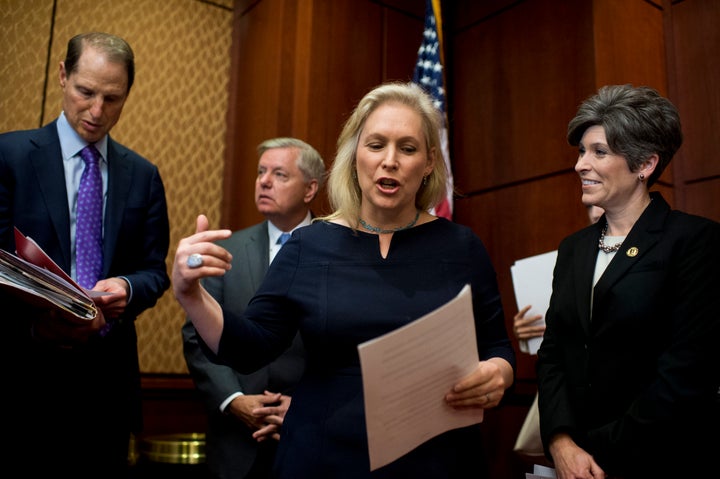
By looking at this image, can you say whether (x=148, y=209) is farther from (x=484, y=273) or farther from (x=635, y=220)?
(x=635, y=220)

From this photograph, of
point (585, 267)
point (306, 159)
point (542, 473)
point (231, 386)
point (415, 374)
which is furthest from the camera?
point (306, 159)

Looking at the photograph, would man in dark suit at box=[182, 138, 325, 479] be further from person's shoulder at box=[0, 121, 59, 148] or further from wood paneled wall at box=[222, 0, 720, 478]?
wood paneled wall at box=[222, 0, 720, 478]

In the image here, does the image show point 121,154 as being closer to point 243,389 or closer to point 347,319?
point 243,389

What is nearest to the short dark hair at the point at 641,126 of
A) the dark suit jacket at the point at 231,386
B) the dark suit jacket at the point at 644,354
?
the dark suit jacket at the point at 644,354

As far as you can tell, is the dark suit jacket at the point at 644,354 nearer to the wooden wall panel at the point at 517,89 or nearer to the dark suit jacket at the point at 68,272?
the dark suit jacket at the point at 68,272

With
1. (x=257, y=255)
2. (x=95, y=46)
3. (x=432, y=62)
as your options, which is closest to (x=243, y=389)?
(x=257, y=255)

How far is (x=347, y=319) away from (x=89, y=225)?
112 cm

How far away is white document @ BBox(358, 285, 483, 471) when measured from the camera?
1059 mm

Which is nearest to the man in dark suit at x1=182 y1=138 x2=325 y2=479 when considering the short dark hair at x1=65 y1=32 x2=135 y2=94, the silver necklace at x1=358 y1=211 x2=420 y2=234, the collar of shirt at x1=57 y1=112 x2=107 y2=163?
the collar of shirt at x1=57 y1=112 x2=107 y2=163

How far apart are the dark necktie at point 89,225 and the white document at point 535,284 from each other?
1580mm

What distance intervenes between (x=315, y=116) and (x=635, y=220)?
2278 millimetres

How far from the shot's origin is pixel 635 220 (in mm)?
1859

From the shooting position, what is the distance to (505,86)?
4.12 m

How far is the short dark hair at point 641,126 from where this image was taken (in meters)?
1.86
